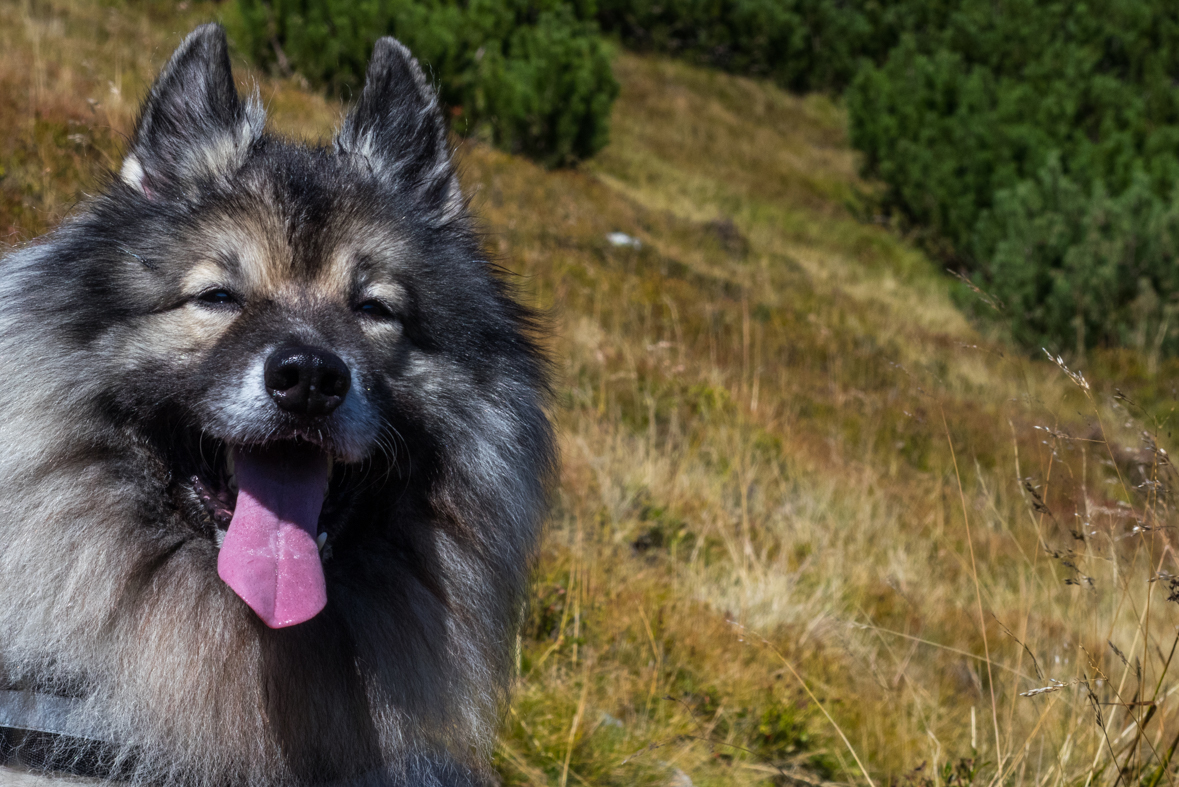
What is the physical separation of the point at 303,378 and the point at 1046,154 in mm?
19258

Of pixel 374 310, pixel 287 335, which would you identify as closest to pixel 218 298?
pixel 287 335

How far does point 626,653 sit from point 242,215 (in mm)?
2517

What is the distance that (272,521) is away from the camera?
7.30 ft

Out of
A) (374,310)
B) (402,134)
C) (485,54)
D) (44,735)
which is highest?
(402,134)

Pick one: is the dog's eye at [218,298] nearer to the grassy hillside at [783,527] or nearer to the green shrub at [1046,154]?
the grassy hillside at [783,527]

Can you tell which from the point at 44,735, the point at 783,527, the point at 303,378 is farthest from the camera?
the point at 783,527

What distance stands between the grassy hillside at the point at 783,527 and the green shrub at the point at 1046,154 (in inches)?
47.6

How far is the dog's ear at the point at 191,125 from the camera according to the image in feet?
8.29

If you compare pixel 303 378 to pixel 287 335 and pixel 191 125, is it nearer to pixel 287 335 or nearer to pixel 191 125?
pixel 287 335

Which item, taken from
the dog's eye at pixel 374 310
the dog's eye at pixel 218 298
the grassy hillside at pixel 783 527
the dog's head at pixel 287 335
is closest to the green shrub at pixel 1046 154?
the grassy hillside at pixel 783 527

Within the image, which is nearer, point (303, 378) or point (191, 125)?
point (303, 378)

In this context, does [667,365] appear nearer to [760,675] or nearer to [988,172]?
[760,675]

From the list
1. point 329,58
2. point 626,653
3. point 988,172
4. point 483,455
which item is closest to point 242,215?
point 483,455

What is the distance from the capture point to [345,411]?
2.20 m
